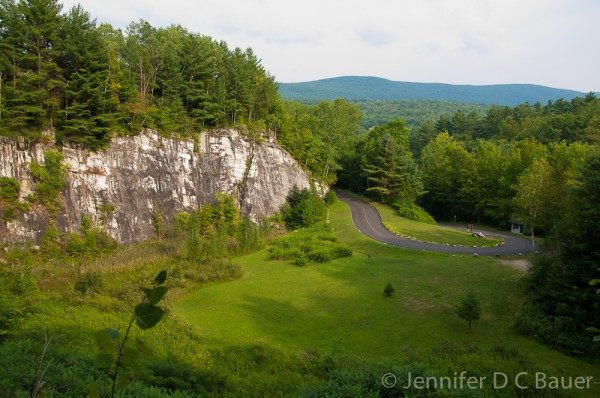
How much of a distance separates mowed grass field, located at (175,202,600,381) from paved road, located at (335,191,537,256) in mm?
2937

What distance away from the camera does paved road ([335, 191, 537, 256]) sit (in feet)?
109

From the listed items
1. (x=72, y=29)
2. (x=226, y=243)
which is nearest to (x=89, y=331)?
(x=226, y=243)

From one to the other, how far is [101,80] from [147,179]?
8.95 metres

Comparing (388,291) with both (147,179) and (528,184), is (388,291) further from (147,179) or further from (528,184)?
(147,179)

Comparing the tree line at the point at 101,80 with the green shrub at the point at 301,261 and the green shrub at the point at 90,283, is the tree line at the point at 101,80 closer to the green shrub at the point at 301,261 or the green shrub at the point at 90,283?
the green shrub at the point at 90,283

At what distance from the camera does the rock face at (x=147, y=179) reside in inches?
1126

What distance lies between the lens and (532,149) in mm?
47438

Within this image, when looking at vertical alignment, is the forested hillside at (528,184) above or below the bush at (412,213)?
above

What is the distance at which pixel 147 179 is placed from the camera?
116 feet

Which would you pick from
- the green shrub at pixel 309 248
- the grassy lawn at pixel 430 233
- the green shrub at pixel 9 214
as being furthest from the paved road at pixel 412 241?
the green shrub at pixel 9 214

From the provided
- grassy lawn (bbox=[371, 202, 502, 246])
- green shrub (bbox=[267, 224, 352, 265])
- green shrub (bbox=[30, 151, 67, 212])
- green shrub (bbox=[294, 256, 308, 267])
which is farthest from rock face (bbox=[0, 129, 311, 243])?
grassy lawn (bbox=[371, 202, 502, 246])

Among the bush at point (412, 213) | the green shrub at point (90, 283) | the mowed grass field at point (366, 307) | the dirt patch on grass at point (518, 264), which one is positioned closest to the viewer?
the mowed grass field at point (366, 307)

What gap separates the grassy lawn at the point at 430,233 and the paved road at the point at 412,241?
1.09m

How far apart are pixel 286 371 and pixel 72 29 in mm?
31684
